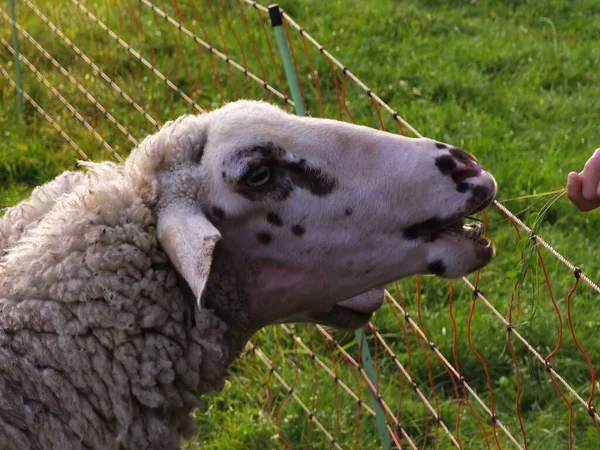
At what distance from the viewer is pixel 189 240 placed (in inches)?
93.2

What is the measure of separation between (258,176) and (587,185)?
83 cm

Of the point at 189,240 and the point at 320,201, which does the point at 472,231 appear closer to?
the point at 320,201

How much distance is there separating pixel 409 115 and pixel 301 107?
2574 millimetres

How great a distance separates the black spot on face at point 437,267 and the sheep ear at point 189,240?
0.57 meters

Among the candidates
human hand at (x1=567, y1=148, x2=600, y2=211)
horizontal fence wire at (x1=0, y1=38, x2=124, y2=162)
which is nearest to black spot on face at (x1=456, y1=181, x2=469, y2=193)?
human hand at (x1=567, y1=148, x2=600, y2=211)

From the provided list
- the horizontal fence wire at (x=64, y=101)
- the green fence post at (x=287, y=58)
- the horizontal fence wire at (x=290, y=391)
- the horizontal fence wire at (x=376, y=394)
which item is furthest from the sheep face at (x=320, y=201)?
the horizontal fence wire at (x=64, y=101)

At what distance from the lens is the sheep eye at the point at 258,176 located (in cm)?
249

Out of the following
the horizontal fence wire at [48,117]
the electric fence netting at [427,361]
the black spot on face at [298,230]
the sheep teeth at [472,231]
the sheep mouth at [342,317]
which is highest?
the black spot on face at [298,230]

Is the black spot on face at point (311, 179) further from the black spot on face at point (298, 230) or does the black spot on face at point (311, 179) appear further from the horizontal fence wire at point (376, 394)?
the horizontal fence wire at point (376, 394)

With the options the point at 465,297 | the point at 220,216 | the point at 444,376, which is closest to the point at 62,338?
the point at 220,216

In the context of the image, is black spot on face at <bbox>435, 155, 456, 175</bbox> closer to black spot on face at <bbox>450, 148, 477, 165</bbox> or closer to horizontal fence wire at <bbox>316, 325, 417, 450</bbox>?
black spot on face at <bbox>450, 148, 477, 165</bbox>

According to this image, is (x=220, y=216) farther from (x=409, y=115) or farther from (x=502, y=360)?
(x=409, y=115)

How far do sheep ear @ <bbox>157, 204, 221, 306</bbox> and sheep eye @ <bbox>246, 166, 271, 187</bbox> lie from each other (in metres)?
0.15

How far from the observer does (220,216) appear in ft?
8.32
